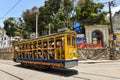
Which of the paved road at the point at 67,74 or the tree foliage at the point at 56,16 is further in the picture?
the tree foliage at the point at 56,16

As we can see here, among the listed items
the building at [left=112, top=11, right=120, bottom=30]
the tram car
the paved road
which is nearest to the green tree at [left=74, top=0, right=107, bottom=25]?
the building at [left=112, top=11, right=120, bottom=30]

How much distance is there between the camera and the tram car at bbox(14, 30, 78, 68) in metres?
15.2

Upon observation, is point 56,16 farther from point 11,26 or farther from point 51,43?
point 51,43

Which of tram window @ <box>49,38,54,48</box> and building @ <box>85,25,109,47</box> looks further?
building @ <box>85,25,109,47</box>

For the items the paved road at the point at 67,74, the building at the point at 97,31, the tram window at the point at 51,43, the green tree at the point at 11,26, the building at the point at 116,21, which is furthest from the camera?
the green tree at the point at 11,26

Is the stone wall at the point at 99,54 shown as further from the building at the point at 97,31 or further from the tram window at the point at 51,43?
the tram window at the point at 51,43

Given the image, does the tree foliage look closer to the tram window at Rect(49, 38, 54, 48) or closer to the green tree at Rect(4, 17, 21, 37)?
the green tree at Rect(4, 17, 21, 37)

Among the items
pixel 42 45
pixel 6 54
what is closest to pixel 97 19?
pixel 6 54

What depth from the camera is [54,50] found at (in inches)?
636

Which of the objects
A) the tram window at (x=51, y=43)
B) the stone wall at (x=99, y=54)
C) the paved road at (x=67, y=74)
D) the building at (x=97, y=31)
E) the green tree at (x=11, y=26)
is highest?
the green tree at (x=11, y=26)

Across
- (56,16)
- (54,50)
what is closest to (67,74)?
(54,50)

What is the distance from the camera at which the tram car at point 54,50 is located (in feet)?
50.0

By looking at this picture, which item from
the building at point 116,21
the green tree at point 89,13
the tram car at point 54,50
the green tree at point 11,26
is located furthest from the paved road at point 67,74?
the green tree at point 11,26

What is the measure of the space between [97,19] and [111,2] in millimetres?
15913
